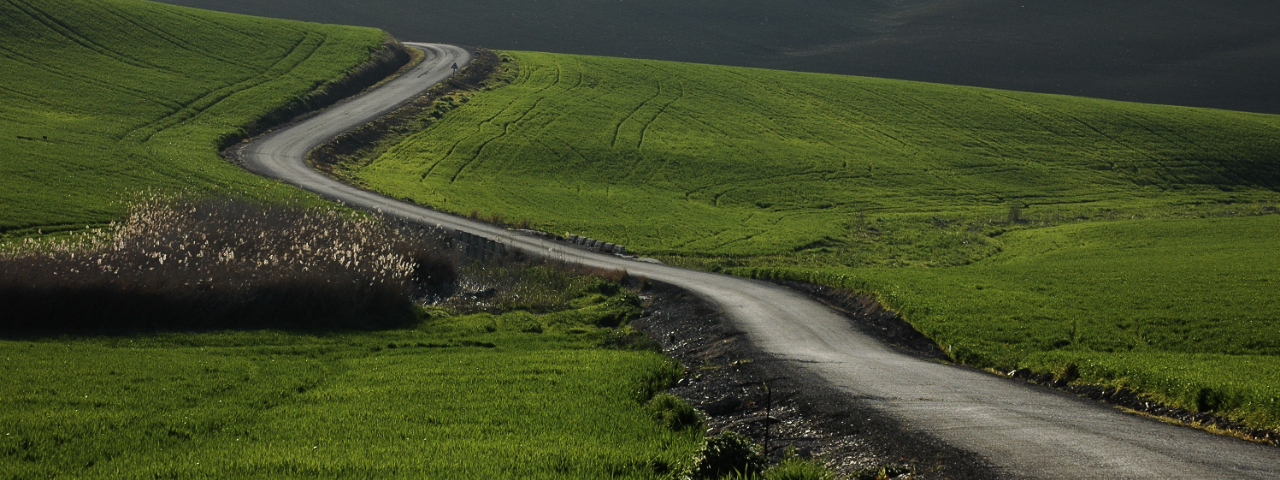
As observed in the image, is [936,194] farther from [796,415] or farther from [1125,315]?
[796,415]

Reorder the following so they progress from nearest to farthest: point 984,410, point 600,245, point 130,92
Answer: point 984,410 < point 600,245 < point 130,92

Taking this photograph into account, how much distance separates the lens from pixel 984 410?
47.8 ft

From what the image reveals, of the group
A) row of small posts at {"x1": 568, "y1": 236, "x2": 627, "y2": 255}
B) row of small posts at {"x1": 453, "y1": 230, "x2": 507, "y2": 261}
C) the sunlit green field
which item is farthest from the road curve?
row of small posts at {"x1": 453, "y1": 230, "x2": 507, "y2": 261}

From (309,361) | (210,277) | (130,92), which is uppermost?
(130,92)

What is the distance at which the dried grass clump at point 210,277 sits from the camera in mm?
21920

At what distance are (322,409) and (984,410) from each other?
34.5ft

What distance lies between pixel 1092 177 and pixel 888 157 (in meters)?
15.4

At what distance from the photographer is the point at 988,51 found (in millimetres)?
168625

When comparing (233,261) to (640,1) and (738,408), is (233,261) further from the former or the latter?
(640,1)

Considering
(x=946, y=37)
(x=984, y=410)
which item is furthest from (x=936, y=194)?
(x=946, y=37)

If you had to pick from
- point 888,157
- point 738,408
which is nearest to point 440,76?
point 888,157

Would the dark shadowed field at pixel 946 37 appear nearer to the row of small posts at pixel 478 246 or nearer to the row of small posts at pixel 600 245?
the row of small posts at pixel 600 245

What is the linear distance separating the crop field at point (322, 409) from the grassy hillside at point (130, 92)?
18.0 metres

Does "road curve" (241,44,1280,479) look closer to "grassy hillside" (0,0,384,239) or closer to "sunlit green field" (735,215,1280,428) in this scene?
"sunlit green field" (735,215,1280,428)
